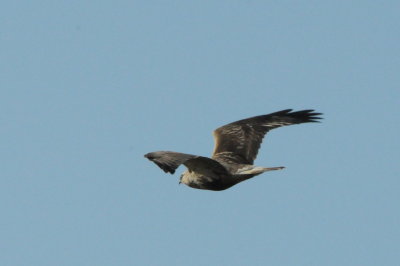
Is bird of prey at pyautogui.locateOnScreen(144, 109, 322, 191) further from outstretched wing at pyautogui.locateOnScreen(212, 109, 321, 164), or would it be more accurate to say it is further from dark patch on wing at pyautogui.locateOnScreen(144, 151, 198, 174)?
dark patch on wing at pyautogui.locateOnScreen(144, 151, 198, 174)

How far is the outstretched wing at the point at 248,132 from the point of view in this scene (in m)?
18.9

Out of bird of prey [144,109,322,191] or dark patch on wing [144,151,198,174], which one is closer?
dark patch on wing [144,151,198,174]

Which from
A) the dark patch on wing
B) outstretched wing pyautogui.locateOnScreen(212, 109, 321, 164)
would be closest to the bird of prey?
outstretched wing pyautogui.locateOnScreen(212, 109, 321, 164)

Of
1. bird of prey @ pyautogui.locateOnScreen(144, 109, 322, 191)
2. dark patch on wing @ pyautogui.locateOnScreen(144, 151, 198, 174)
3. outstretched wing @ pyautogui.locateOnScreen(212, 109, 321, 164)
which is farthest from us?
outstretched wing @ pyautogui.locateOnScreen(212, 109, 321, 164)

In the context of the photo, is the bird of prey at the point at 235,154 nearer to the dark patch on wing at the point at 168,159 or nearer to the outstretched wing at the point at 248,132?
the outstretched wing at the point at 248,132

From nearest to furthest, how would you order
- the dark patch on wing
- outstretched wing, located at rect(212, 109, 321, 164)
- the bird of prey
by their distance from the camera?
the dark patch on wing
the bird of prey
outstretched wing, located at rect(212, 109, 321, 164)

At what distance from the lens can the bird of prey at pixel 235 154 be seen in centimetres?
1694

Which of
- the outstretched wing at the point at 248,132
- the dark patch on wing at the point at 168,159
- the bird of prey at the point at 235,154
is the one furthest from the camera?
the outstretched wing at the point at 248,132

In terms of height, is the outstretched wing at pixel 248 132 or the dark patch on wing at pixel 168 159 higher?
the outstretched wing at pixel 248 132

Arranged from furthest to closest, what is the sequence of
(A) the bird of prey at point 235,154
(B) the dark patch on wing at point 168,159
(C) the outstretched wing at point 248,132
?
(C) the outstretched wing at point 248,132, (A) the bird of prey at point 235,154, (B) the dark patch on wing at point 168,159

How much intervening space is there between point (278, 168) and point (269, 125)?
3.10m

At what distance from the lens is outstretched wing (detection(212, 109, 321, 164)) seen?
18.9 meters

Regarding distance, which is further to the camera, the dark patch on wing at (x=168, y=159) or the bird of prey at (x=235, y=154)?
the bird of prey at (x=235, y=154)

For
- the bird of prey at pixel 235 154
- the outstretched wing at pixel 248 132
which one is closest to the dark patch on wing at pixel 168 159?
the bird of prey at pixel 235 154
